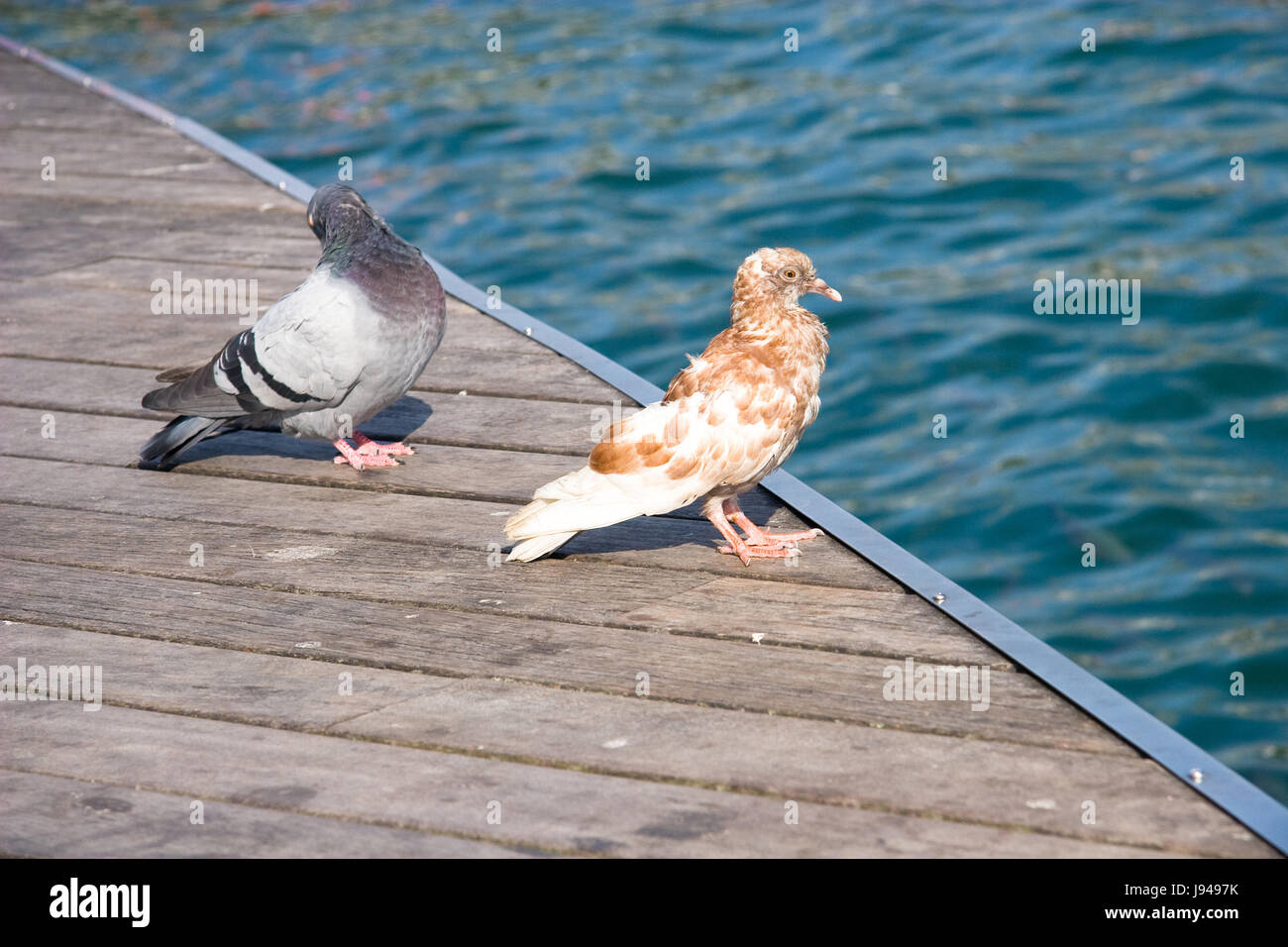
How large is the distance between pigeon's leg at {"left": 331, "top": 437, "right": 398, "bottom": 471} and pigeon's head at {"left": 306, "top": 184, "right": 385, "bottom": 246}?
596 millimetres

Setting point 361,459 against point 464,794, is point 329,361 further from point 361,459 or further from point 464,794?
point 464,794

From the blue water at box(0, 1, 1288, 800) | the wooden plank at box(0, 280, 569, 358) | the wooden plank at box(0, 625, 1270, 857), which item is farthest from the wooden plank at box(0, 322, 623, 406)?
the blue water at box(0, 1, 1288, 800)

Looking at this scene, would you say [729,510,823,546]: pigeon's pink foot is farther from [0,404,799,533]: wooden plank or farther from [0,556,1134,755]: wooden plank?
[0,556,1134,755]: wooden plank

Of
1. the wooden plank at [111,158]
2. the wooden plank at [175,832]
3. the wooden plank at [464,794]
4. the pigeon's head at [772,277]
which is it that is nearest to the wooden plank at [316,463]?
Answer: the pigeon's head at [772,277]

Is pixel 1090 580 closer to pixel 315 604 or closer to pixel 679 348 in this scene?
pixel 679 348

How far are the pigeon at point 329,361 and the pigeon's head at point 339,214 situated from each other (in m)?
0.07

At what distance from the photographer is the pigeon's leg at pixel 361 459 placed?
13.9 ft

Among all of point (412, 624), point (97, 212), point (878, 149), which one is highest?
point (878, 149)

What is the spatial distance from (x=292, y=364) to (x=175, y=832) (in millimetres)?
1734

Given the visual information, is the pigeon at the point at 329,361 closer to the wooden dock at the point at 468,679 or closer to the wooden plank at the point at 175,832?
the wooden dock at the point at 468,679

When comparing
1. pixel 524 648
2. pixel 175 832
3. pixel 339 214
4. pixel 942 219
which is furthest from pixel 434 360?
pixel 942 219

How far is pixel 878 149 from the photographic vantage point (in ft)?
30.6
